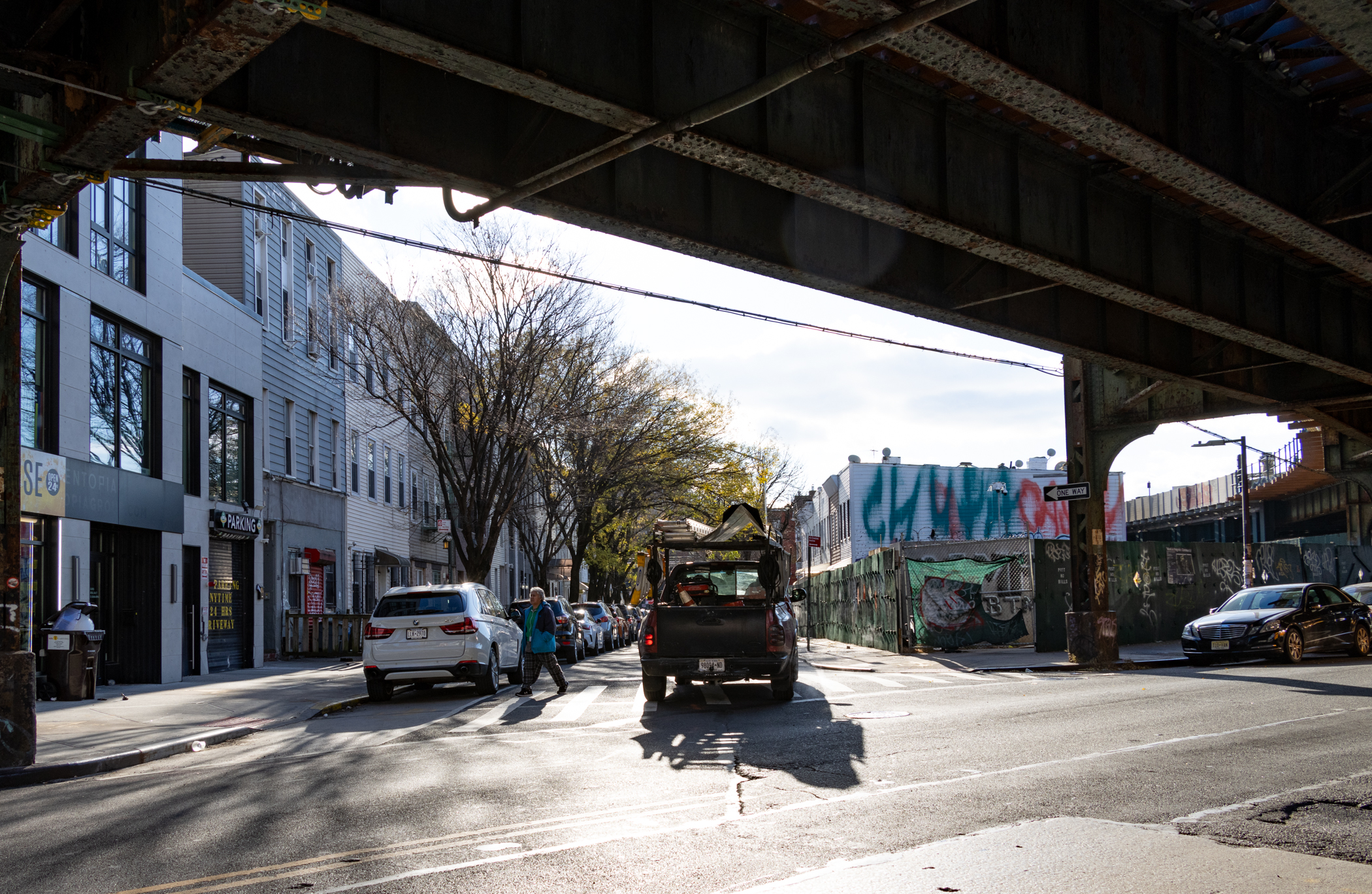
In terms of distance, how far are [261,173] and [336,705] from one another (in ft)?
29.5

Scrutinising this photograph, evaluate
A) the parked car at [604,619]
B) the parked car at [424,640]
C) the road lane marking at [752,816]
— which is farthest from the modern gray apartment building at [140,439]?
the parked car at [604,619]

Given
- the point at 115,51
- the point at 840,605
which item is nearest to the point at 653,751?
the point at 115,51

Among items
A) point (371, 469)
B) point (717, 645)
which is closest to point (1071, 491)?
point (717, 645)

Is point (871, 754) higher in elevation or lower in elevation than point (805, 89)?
lower

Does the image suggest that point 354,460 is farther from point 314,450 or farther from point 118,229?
point 118,229

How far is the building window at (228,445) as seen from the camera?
25344 millimetres

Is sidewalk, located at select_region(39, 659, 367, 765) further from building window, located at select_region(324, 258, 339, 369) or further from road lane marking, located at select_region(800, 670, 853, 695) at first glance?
building window, located at select_region(324, 258, 339, 369)

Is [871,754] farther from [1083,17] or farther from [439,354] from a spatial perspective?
[439,354]

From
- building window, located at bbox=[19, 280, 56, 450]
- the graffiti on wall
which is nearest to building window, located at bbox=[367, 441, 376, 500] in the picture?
building window, located at bbox=[19, 280, 56, 450]

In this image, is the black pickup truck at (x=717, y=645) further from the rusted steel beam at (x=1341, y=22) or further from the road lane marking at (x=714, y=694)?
the rusted steel beam at (x=1341, y=22)

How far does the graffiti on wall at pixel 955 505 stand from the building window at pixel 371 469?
99.6 ft

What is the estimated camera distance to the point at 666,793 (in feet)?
28.3

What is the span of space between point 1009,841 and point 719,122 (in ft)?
19.7

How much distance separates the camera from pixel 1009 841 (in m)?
6.69
